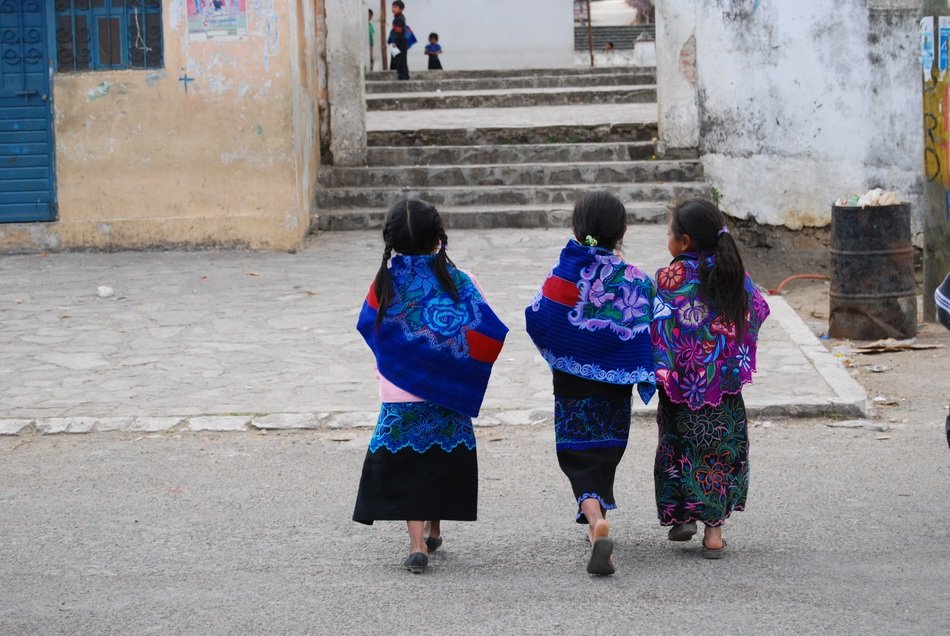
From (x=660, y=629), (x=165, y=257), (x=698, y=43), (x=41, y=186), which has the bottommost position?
(x=660, y=629)

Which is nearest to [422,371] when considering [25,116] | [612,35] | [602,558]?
[602,558]

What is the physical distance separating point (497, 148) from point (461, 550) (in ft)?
31.2

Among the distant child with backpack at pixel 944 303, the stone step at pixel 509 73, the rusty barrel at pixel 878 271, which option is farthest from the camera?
the stone step at pixel 509 73

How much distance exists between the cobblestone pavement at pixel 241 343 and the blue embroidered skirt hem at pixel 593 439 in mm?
2115

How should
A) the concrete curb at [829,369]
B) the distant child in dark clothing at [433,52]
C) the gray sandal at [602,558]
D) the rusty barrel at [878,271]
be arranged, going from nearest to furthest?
the gray sandal at [602,558] → the concrete curb at [829,369] → the rusty barrel at [878,271] → the distant child in dark clothing at [433,52]

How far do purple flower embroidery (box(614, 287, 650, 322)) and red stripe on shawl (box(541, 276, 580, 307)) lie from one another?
15 cm

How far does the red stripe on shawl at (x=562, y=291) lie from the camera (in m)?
4.35

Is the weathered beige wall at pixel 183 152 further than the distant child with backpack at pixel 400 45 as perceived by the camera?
No

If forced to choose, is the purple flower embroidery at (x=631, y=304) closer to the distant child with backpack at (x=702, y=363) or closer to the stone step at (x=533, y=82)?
the distant child with backpack at (x=702, y=363)

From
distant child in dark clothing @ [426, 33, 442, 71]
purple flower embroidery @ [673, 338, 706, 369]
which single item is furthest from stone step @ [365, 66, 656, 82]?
purple flower embroidery @ [673, 338, 706, 369]

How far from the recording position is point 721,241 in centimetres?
443

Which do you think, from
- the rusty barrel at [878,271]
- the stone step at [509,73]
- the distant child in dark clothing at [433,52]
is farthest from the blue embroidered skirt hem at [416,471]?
the distant child in dark clothing at [433,52]

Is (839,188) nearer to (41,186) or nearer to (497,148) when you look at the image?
(497,148)

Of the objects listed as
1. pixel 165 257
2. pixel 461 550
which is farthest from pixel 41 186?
pixel 461 550
